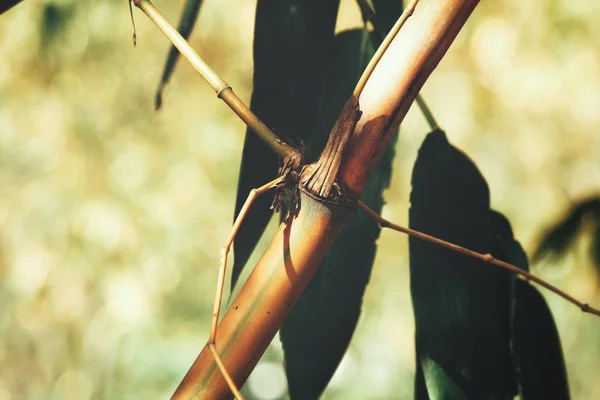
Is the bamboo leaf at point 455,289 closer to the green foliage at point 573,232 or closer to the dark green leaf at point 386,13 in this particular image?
the dark green leaf at point 386,13

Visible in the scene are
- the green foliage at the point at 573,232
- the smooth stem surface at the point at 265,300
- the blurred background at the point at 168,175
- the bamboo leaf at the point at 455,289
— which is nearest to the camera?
the smooth stem surface at the point at 265,300

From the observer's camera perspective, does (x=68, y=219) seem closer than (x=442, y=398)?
No

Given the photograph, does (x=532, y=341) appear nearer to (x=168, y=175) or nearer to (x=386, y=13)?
(x=386, y=13)

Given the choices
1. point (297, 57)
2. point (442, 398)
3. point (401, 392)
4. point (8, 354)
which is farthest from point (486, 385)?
point (8, 354)

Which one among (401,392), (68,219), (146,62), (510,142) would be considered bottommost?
(401,392)

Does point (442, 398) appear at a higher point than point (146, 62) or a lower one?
lower

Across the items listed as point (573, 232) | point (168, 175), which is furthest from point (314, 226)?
point (168, 175)

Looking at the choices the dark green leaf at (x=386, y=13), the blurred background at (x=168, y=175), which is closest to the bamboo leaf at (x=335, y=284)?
the dark green leaf at (x=386, y=13)

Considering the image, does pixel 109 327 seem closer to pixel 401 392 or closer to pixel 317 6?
pixel 401 392
